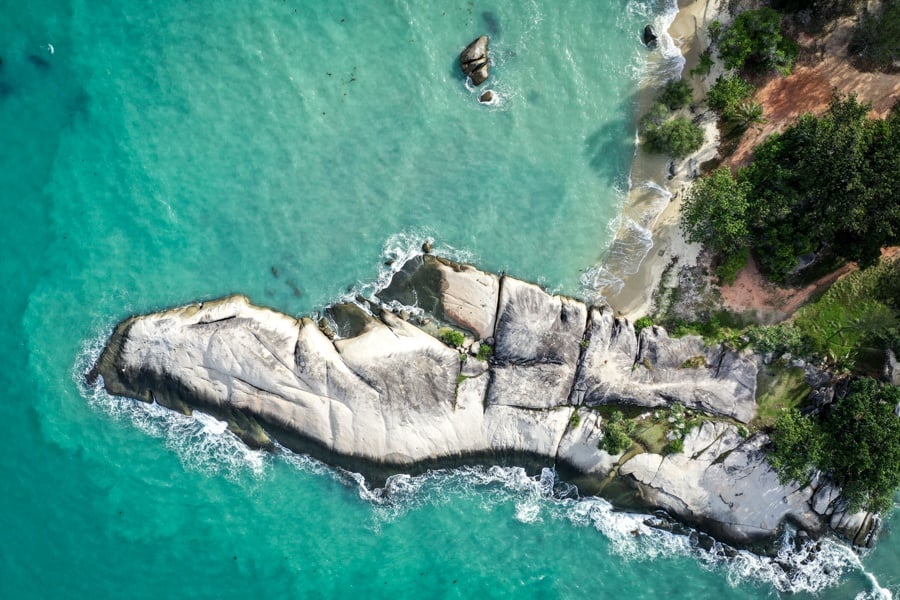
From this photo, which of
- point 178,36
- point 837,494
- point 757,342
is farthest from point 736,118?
point 178,36

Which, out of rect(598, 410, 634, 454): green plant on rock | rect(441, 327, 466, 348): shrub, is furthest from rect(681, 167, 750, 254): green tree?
rect(441, 327, 466, 348): shrub

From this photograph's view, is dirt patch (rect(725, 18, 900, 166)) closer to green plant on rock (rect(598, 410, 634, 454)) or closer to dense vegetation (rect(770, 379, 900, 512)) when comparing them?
dense vegetation (rect(770, 379, 900, 512))

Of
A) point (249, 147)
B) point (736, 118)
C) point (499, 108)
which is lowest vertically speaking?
point (249, 147)

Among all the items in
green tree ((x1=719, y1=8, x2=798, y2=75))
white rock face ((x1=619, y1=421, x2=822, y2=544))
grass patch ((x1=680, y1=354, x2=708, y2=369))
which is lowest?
white rock face ((x1=619, y1=421, x2=822, y2=544))

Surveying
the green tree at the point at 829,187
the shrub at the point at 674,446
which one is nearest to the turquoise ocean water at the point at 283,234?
the shrub at the point at 674,446

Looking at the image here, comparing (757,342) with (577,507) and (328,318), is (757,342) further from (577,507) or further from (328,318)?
(328,318)
